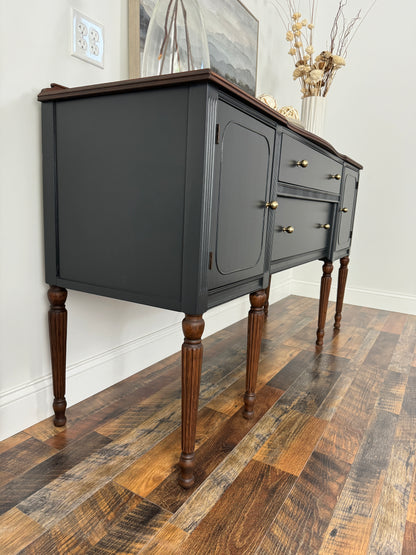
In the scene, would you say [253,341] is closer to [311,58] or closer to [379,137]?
[311,58]

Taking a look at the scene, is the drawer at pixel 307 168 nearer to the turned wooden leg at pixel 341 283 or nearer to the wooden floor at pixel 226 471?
the turned wooden leg at pixel 341 283

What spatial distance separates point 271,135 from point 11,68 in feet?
2.28

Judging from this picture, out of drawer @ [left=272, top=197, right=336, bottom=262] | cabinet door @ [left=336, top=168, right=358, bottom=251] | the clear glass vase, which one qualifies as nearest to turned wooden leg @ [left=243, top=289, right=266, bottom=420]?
drawer @ [left=272, top=197, right=336, bottom=262]

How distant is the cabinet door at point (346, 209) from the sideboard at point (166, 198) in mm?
848

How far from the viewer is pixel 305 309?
2783 mm

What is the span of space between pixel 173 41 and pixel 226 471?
45.8 inches

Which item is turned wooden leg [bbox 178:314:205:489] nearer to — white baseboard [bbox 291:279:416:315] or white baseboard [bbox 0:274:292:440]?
white baseboard [bbox 0:274:292:440]

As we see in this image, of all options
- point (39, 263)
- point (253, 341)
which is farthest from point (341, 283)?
point (39, 263)

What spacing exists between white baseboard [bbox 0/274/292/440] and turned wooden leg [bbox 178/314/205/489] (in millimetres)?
497

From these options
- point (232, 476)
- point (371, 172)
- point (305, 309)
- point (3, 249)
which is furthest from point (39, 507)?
point (371, 172)

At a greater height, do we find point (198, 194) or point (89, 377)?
point (198, 194)

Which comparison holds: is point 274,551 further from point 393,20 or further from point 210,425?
point 393,20

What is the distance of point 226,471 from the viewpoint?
1051 mm

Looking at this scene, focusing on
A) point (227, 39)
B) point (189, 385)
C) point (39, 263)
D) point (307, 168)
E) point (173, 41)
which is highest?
point (227, 39)
